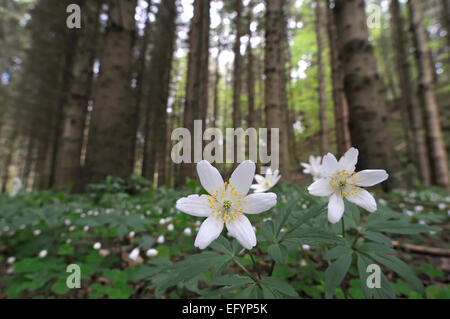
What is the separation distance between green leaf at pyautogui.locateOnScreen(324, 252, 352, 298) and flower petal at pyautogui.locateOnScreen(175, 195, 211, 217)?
44cm

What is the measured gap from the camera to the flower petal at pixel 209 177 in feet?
2.45

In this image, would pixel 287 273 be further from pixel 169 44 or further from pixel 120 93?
pixel 169 44

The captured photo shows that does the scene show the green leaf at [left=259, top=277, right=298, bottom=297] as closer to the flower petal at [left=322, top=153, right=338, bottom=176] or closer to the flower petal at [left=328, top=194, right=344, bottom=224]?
the flower petal at [left=328, top=194, right=344, bottom=224]

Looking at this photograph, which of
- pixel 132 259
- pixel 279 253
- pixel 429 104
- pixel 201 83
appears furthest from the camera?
pixel 429 104

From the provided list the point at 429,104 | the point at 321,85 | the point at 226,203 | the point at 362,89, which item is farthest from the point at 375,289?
the point at 321,85

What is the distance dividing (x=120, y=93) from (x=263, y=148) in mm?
3221

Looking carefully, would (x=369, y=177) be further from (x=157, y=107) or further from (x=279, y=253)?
(x=157, y=107)

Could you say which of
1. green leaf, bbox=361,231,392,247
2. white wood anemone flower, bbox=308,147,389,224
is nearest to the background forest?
green leaf, bbox=361,231,392,247

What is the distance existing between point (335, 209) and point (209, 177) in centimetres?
43

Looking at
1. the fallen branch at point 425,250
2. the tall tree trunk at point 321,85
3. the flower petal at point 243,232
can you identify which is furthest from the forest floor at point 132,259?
the tall tree trunk at point 321,85

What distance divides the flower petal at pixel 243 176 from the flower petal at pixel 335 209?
0.91 feet

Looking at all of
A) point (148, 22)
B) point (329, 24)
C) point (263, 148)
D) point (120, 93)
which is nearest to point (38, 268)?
point (263, 148)

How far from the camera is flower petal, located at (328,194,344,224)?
72 centimetres

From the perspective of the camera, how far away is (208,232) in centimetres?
69
